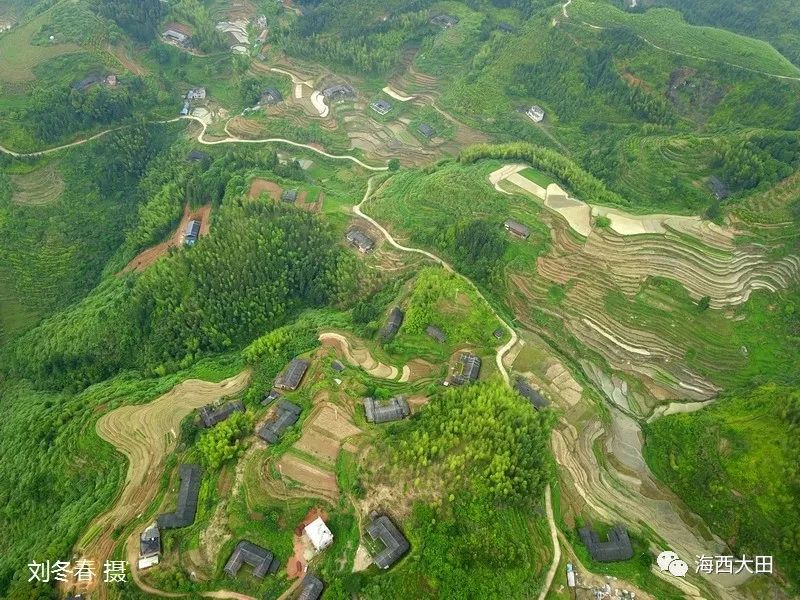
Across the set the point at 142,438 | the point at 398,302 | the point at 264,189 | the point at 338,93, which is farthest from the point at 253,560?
the point at 338,93

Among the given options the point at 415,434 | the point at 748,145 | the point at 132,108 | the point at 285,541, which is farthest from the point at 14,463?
Result: the point at 748,145

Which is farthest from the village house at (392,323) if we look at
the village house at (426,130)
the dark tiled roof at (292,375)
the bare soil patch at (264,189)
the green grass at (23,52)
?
the green grass at (23,52)

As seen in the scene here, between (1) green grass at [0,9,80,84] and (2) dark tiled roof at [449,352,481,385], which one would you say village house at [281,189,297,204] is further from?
(1) green grass at [0,9,80,84]

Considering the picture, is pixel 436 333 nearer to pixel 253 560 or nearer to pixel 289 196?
pixel 253 560

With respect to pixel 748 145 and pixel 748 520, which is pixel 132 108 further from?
pixel 748 520

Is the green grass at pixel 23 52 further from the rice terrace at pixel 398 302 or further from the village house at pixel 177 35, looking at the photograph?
the village house at pixel 177 35

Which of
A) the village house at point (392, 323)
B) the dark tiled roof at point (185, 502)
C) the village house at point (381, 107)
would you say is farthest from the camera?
the village house at point (381, 107)
